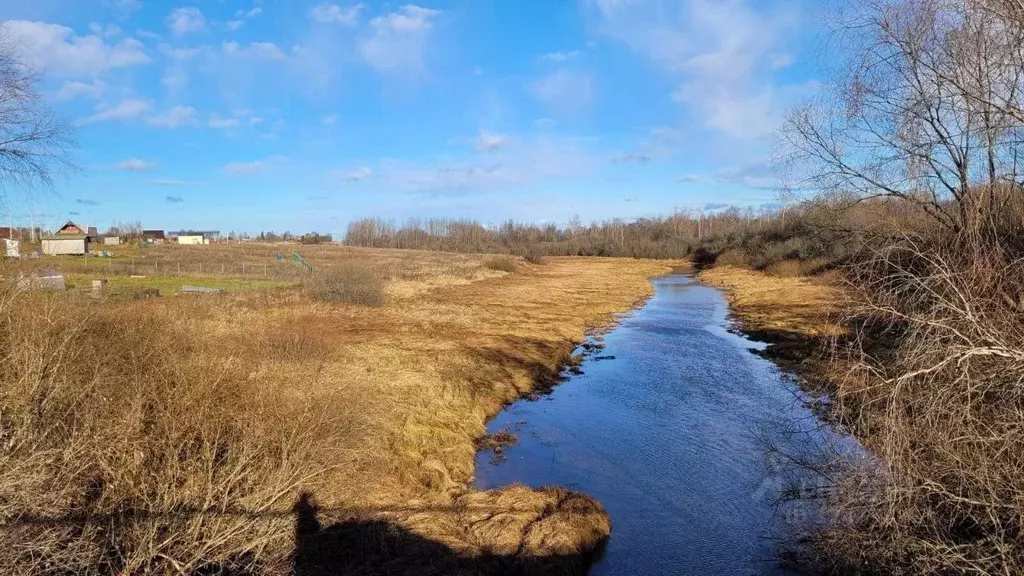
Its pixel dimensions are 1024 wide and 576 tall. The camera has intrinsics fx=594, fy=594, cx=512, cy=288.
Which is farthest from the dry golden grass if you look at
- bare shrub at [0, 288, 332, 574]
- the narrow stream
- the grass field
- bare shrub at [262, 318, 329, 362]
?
bare shrub at [0, 288, 332, 574]

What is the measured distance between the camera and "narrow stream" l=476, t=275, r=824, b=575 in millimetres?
7727

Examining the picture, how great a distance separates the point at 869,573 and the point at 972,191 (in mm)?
4919

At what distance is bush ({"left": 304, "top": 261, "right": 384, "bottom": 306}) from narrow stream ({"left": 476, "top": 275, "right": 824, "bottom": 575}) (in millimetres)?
11010

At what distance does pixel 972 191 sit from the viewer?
7.57 metres

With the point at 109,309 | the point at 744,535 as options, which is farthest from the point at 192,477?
the point at 744,535

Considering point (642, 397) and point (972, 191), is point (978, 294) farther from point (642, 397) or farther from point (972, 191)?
point (642, 397)

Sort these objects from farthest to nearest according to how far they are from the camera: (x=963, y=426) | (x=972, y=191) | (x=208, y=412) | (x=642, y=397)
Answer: (x=642, y=397), (x=972, y=191), (x=208, y=412), (x=963, y=426)

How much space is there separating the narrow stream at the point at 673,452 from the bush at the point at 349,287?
1101cm

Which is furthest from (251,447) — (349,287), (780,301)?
(780,301)

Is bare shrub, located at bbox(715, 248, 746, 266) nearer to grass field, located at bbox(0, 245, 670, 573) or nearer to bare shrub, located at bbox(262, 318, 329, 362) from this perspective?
bare shrub, located at bbox(262, 318, 329, 362)

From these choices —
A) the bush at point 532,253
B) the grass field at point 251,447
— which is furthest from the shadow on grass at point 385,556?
the bush at point 532,253

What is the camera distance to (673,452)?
434 inches

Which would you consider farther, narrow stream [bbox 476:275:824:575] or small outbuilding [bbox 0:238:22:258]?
narrow stream [bbox 476:275:824:575]

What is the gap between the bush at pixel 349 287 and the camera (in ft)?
84.9
